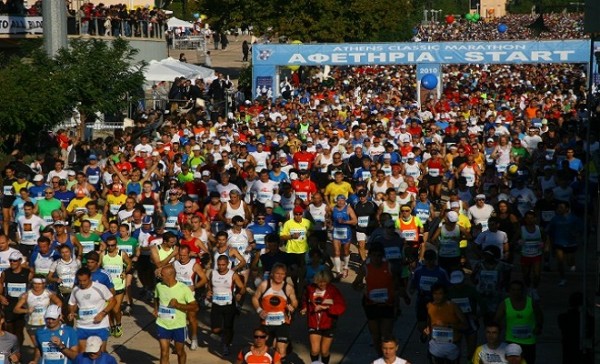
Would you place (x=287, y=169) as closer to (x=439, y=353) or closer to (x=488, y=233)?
(x=488, y=233)

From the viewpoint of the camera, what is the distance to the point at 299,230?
1833 cm

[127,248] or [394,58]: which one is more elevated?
[394,58]

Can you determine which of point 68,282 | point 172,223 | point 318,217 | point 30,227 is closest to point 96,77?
point 30,227

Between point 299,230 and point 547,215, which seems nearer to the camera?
point 299,230

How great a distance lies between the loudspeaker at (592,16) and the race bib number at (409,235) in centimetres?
468

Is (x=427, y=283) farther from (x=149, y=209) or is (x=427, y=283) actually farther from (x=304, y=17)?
(x=304, y=17)

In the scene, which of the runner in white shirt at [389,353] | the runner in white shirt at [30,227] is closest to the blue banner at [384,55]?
the runner in white shirt at [30,227]

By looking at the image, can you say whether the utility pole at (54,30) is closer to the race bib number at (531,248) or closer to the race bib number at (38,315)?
the race bib number at (531,248)

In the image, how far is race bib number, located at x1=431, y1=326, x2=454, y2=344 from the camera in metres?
13.4

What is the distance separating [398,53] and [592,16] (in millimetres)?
24145

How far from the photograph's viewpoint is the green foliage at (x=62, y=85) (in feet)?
92.0

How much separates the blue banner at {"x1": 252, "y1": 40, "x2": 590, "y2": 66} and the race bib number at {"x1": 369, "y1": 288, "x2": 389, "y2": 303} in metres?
24.6

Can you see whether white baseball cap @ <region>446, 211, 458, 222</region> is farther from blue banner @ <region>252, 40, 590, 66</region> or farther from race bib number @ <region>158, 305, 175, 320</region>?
blue banner @ <region>252, 40, 590, 66</region>

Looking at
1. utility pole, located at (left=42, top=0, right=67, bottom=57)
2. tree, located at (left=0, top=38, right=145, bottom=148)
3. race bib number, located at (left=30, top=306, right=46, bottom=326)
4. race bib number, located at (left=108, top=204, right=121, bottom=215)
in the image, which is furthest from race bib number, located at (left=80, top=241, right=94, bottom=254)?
utility pole, located at (left=42, top=0, right=67, bottom=57)
